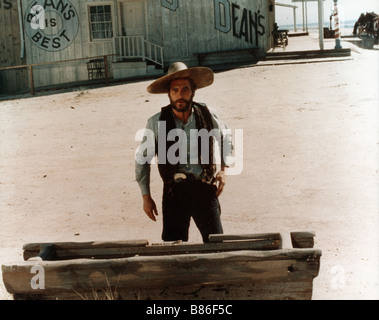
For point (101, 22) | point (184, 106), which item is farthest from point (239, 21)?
point (184, 106)

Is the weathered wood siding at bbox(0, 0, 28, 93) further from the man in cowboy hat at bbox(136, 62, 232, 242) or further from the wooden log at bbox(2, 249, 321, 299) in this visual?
the wooden log at bbox(2, 249, 321, 299)

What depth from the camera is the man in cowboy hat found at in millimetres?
4168

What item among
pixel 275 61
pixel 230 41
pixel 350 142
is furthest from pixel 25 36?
pixel 350 142

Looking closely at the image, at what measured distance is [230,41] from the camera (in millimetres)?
22906

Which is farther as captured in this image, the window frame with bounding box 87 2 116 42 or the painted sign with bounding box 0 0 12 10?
the painted sign with bounding box 0 0 12 10

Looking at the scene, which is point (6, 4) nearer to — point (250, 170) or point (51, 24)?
point (51, 24)

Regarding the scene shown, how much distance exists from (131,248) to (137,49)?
18187 millimetres

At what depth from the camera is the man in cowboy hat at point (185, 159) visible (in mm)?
4168

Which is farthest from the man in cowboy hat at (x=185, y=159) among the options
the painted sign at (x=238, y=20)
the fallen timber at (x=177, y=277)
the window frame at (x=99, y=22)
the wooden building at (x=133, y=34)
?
the window frame at (x=99, y=22)

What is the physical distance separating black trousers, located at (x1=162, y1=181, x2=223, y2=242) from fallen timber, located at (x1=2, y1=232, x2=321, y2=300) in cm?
80

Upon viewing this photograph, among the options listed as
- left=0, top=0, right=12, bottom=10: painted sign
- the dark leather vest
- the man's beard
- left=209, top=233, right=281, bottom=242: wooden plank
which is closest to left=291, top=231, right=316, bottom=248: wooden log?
left=209, top=233, right=281, bottom=242: wooden plank

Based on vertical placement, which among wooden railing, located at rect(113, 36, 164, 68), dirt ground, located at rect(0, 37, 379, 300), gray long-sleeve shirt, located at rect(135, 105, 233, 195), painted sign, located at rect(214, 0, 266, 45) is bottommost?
dirt ground, located at rect(0, 37, 379, 300)

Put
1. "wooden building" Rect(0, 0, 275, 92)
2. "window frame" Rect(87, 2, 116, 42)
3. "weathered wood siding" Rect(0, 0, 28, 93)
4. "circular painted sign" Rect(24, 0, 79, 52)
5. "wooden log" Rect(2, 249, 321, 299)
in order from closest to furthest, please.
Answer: "wooden log" Rect(2, 249, 321, 299) → "wooden building" Rect(0, 0, 275, 92) → "window frame" Rect(87, 2, 116, 42) → "circular painted sign" Rect(24, 0, 79, 52) → "weathered wood siding" Rect(0, 0, 28, 93)
